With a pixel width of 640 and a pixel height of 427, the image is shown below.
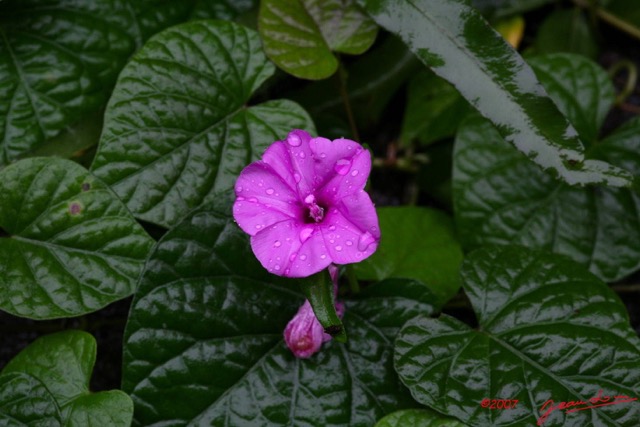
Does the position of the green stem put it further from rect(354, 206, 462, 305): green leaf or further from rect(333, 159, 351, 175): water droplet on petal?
rect(333, 159, 351, 175): water droplet on petal

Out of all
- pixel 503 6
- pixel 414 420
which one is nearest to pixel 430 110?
pixel 503 6

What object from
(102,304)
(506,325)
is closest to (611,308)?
(506,325)

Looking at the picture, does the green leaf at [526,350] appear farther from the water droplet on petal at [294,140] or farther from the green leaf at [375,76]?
the green leaf at [375,76]

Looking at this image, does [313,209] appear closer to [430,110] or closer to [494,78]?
[494,78]

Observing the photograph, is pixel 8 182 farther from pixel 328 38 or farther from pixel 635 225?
pixel 635 225

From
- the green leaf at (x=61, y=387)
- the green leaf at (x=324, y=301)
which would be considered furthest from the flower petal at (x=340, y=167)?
the green leaf at (x=61, y=387)

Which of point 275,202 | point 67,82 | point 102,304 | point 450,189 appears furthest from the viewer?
point 450,189
